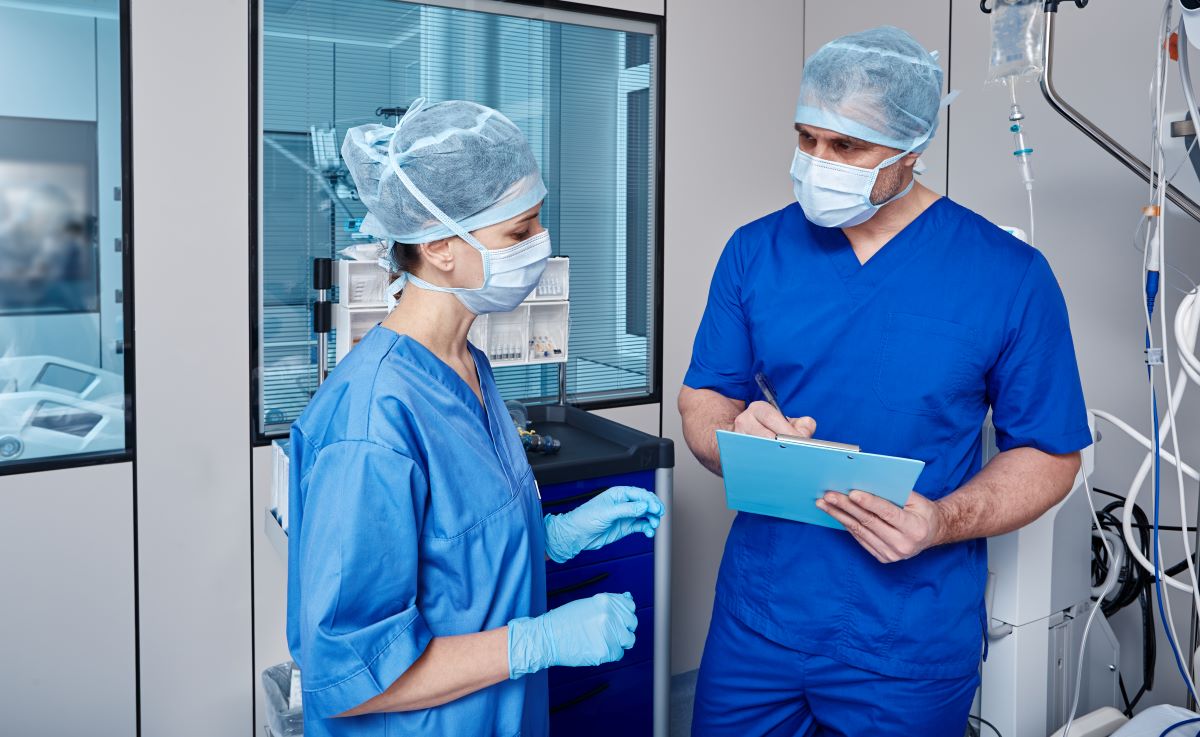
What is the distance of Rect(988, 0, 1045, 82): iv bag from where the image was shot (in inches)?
71.2

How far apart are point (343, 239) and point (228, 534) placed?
746 millimetres

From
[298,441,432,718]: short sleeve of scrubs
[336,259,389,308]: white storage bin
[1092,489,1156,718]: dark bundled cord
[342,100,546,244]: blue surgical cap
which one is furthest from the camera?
[336,259,389,308]: white storage bin

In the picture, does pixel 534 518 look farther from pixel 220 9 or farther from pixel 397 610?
pixel 220 9

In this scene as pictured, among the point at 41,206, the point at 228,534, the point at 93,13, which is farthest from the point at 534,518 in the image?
the point at 93,13

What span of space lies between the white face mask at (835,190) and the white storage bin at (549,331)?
3.90ft

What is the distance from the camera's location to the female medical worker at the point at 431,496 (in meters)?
1.08

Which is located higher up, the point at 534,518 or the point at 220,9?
the point at 220,9

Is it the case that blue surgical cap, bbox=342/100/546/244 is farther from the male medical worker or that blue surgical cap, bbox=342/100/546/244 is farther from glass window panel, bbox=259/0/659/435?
glass window panel, bbox=259/0/659/435

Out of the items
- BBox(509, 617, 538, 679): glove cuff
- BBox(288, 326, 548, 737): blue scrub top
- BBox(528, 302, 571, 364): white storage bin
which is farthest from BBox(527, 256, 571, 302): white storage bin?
BBox(509, 617, 538, 679): glove cuff

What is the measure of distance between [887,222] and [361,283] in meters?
1.25

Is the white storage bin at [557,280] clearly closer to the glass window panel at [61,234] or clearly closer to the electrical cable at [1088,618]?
the glass window panel at [61,234]

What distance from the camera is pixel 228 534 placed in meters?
2.25

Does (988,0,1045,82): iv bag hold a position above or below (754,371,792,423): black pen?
above

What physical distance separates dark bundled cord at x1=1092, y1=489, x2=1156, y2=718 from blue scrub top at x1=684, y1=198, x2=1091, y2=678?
79 cm
